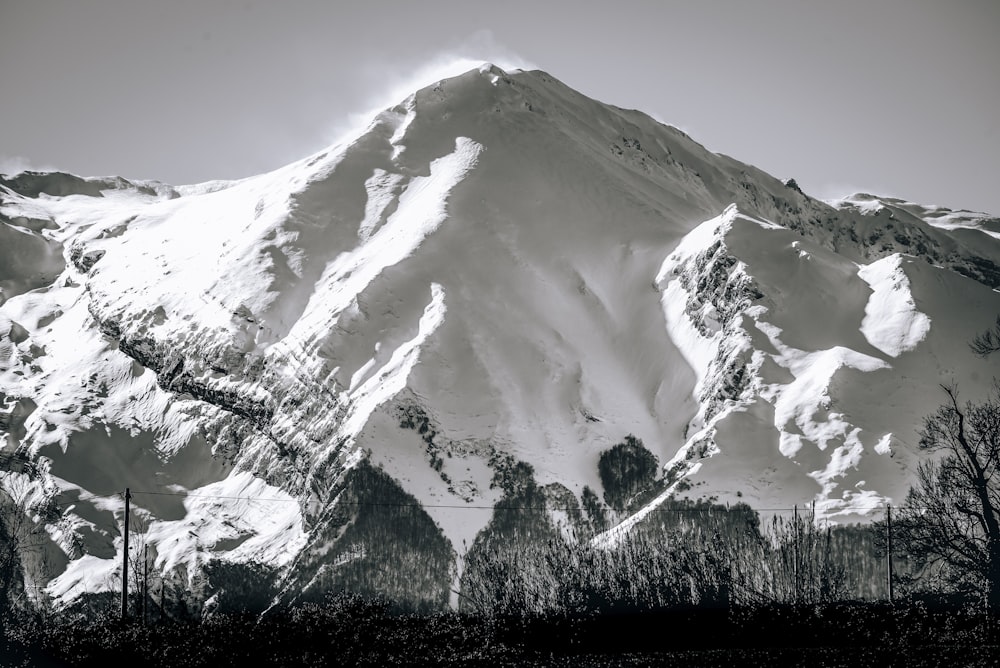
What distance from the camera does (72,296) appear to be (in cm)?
17612

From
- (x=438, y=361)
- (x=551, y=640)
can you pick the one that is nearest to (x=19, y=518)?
(x=438, y=361)

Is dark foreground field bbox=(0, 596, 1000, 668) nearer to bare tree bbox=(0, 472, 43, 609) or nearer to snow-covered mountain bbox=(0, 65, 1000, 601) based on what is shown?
snow-covered mountain bbox=(0, 65, 1000, 601)

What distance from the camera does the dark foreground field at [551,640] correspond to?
40.5 m

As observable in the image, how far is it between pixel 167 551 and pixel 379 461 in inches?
1023

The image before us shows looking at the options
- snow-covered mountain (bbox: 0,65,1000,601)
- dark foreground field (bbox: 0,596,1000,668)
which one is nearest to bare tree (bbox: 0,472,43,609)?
snow-covered mountain (bbox: 0,65,1000,601)

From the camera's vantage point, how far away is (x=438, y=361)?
13238cm

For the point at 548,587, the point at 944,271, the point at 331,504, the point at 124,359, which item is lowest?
the point at 548,587

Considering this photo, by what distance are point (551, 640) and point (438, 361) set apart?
86.0 meters

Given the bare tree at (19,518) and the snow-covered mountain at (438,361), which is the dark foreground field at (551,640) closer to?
the snow-covered mountain at (438,361)

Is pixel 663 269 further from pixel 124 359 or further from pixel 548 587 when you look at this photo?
pixel 548 587

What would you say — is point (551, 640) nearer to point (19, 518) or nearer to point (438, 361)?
point (438, 361)

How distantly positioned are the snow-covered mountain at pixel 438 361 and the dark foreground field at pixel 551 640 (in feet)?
198

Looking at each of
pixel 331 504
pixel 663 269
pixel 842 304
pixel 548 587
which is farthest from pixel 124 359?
pixel 548 587

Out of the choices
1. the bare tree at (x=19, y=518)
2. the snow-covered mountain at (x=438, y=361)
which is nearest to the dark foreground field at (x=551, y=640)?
the snow-covered mountain at (x=438, y=361)
